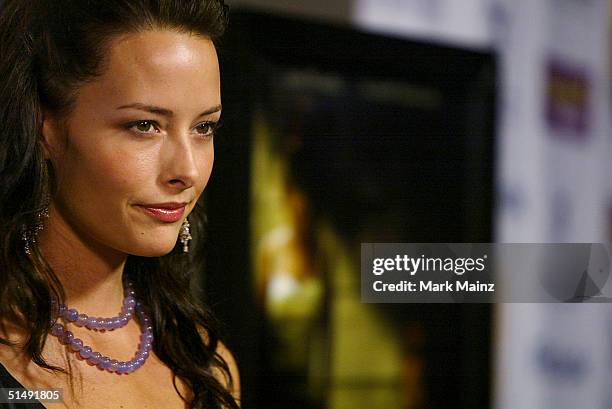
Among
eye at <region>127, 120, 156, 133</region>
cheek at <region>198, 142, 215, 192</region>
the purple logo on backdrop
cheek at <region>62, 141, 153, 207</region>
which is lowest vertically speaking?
cheek at <region>62, 141, 153, 207</region>

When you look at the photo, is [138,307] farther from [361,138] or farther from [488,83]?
[488,83]

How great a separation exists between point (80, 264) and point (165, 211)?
0.41ft

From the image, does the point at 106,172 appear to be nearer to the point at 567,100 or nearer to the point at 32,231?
the point at 32,231

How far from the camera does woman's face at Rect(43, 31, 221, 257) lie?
1.00m

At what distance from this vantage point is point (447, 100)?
2275 mm

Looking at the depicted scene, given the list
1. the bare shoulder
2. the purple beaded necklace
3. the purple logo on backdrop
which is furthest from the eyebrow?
the purple logo on backdrop

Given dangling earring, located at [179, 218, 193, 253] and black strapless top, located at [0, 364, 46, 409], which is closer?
black strapless top, located at [0, 364, 46, 409]

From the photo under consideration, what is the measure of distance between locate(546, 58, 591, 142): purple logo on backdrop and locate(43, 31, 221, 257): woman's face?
2079 millimetres

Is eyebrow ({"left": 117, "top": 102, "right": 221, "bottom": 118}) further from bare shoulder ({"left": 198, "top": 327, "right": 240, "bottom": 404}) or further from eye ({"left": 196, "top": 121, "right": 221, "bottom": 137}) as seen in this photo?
bare shoulder ({"left": 198, "top": 327, "right": 240, "bottom": 404})

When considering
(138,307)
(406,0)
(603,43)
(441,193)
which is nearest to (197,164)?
(138,307)

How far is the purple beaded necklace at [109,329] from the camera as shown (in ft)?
3.57

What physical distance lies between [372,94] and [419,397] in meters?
0.78

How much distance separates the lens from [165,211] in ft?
3.43

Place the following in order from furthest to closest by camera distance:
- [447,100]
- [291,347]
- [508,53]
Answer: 1. [508,53]
2. [447,100]
3. [291,347]
